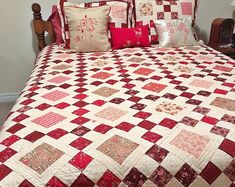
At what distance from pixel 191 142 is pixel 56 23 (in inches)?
79.0

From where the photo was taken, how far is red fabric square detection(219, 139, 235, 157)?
3.33ft

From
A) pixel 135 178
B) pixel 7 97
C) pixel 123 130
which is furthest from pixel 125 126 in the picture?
pixel 7 97

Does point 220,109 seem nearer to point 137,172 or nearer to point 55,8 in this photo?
point 137,172

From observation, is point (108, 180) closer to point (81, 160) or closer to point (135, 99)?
point (81, 160)

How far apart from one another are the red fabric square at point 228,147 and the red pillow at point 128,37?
1.55 m

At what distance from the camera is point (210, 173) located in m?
0.99

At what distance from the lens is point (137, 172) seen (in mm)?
953

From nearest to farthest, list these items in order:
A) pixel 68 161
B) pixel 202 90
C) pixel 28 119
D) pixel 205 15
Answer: pixel 68 161, pixel 28 119, pixel 202 90, pixel 205 15

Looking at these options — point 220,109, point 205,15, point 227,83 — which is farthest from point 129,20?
point 220,109

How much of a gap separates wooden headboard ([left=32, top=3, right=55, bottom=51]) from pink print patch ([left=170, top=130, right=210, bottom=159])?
2022mm

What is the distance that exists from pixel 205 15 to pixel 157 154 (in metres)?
2.45

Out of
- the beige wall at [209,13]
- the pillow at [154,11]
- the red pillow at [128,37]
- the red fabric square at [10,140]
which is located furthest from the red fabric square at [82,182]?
the beige wall at [209,13]

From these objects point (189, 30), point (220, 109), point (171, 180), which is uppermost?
point (189, 30)

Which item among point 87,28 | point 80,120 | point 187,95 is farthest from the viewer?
point 87,28
